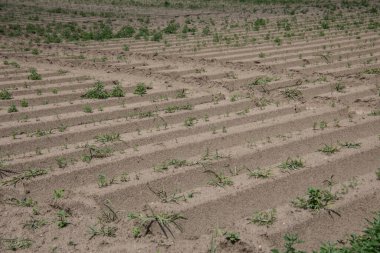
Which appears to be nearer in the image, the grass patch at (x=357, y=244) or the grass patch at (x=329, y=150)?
the grass patch at (x=357, y=244)

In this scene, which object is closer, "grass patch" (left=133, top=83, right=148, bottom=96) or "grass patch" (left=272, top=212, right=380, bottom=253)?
"grass patch" (left=272, top=212, right=380, bottom=253)

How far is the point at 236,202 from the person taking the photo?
3.34m

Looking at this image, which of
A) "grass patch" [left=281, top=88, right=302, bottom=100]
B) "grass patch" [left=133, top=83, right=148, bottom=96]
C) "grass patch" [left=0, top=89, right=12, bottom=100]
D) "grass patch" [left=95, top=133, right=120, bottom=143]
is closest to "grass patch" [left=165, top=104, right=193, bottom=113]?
"grass patch" [left=133, top=83, right=148, bottom=96]

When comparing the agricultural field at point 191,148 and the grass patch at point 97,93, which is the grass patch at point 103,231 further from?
the grass patch at point 97,93

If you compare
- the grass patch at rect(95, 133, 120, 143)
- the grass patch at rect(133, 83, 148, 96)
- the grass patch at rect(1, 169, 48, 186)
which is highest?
the grass patch at rect(133, 83, 148, 96)

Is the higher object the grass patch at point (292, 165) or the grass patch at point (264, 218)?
the grass patch at point (292, 165)

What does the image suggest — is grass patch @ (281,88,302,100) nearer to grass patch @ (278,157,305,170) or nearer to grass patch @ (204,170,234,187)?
grass patch @ (278,157,305,170)

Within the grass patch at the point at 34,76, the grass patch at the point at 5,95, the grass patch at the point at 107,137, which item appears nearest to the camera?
the grass patch at the point at 107,137

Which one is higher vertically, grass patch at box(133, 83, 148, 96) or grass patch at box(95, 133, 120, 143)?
grass patch at box(133, 83, 148, 96)

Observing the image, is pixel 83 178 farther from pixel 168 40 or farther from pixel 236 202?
pixel 168 40

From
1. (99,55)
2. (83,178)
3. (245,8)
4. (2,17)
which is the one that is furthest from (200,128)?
(245,8)

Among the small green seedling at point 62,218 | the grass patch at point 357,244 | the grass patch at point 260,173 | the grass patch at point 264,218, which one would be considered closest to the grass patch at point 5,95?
the small green seedling at point 62,218

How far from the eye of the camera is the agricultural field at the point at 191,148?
9.95 feet

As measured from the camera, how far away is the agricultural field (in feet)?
9.95
